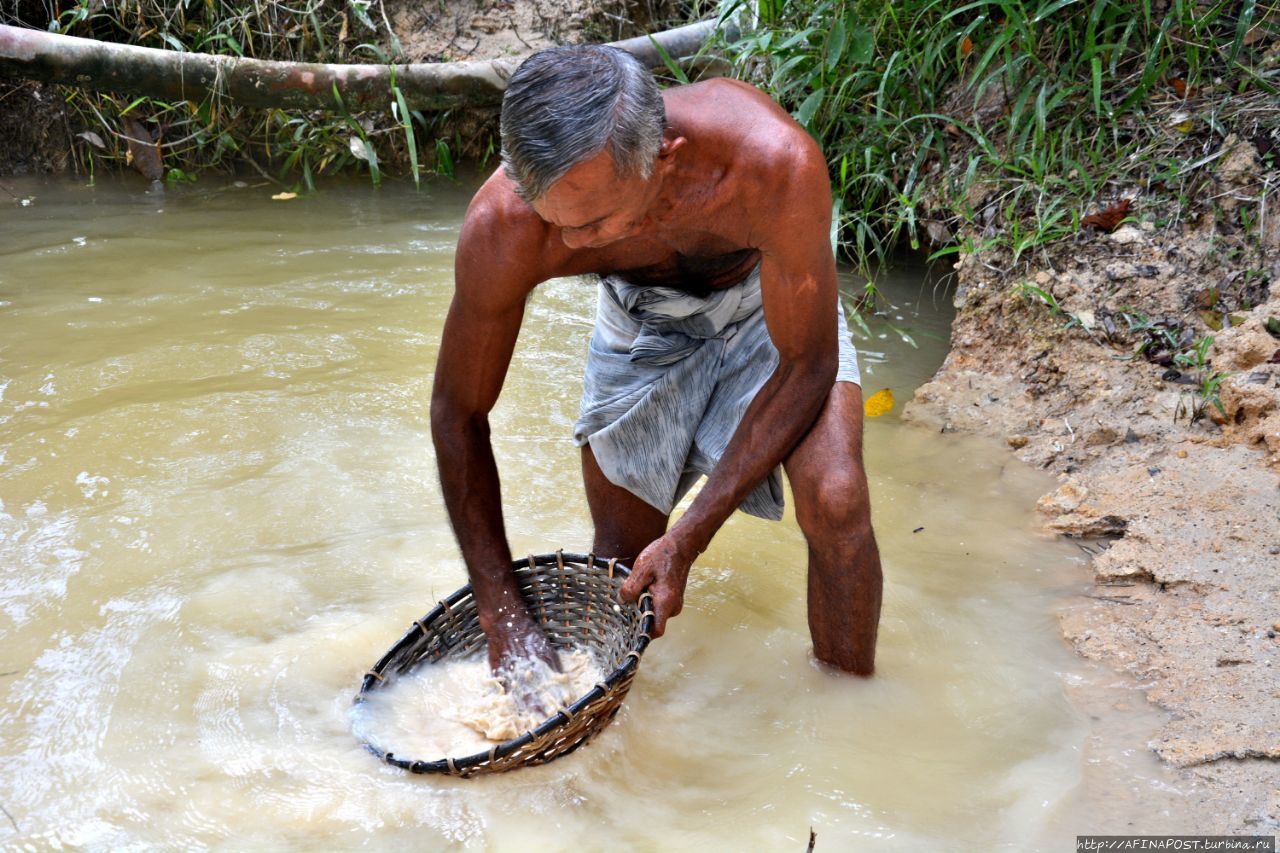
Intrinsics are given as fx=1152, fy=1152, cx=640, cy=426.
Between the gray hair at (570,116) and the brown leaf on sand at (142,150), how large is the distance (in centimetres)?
414

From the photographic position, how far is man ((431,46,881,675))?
1.75m

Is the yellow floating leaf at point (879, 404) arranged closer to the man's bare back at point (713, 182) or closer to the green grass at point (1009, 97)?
the green grass at point (1009, 97)

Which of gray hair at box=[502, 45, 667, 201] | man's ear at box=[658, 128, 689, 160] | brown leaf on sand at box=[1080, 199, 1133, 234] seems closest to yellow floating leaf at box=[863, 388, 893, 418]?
brown leaf on sand at box=[1080, 199, 1133, 234]

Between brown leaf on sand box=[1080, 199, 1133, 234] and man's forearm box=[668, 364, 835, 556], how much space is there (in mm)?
1655

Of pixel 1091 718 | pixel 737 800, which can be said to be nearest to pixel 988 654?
pixel 1091 718

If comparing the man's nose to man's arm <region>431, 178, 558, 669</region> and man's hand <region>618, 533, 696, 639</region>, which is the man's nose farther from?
man's hand <region>618, 533, 696, 639</region>

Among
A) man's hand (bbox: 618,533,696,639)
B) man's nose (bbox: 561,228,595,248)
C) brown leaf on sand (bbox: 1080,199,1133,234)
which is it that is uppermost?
man's nose (bbox: 561,228,595,248)

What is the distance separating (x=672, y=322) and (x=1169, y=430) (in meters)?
1.42

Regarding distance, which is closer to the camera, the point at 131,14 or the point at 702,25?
the point at 702,25

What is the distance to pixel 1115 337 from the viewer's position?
3.18 m

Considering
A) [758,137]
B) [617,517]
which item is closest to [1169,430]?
[617,517]

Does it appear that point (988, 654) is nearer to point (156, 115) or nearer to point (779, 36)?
point (779, 36)

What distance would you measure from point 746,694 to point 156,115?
428 centimetres

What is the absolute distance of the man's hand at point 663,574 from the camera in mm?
1977
